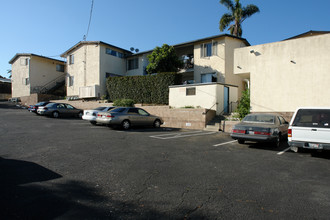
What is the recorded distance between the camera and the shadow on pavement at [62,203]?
323cm

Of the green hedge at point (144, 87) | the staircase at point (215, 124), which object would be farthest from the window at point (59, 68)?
the staircase at point (215, 124)

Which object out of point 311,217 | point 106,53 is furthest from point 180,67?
point 311,217

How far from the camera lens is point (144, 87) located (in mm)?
22297

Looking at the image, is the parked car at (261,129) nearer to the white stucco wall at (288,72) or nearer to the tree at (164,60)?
the white stucco wall at (288,72)

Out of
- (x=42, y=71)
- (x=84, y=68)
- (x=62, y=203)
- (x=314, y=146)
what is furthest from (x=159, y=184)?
(x=42, y=71)

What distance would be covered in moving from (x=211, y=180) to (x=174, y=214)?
70.0 inches

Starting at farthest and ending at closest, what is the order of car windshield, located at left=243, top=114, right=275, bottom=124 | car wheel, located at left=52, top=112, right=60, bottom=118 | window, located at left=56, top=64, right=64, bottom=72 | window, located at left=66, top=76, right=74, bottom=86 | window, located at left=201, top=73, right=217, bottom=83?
window, located at left=56, top=64, right=64, bottom=72 < window, located at left=66, top=76, right=74, bottom=86 < window, located at left=201, top=73, right=217, bottom=83 < car wheel, located at left=52, top=112, right=60, bottom=118 < car windshield, located at left=243, top=114, right=275, bottom=124

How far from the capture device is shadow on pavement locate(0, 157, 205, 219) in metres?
3.23

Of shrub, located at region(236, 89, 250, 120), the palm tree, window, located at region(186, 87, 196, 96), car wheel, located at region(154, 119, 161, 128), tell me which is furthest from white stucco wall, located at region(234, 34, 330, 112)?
the palm tree

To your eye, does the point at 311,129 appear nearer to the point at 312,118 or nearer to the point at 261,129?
the point at 312,118

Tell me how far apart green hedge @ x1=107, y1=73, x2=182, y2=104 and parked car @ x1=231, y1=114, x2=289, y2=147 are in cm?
1146

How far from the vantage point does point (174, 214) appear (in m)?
3.32

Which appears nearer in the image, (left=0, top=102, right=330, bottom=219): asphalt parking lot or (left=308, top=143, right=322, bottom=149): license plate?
(left=0, top=102, right=330, bottom=219): asphalt parking lot

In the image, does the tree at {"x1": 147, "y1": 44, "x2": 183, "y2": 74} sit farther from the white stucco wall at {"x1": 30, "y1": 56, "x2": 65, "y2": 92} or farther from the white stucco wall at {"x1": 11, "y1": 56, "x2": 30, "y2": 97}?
the white stucco wall at {"x1": 11, "y1": 56, "x2": 30, "y2": 97}
